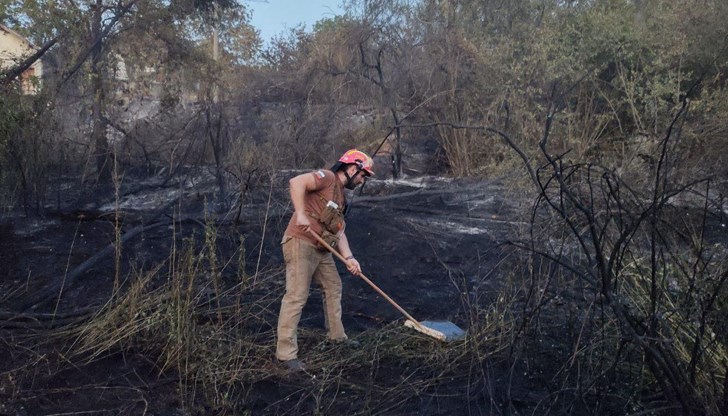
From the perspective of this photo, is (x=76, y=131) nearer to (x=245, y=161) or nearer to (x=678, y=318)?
(x=245, y=161)

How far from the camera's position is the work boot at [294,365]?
504cm

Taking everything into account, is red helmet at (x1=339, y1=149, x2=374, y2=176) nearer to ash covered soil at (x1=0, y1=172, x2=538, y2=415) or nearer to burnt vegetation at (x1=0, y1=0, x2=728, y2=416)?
burnt vegetation at (x1=0, y1=0, x2=728, y2=416)

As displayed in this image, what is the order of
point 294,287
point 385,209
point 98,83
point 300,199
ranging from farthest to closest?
point 98,83 < point 385,209 < point 294,287 < point 300,199

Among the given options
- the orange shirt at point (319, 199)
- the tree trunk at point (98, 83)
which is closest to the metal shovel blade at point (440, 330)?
the orange shirt at point (319, 199)

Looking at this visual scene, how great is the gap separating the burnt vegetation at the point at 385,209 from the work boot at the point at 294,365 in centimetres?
5

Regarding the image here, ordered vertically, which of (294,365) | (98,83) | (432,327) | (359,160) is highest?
(98,83)

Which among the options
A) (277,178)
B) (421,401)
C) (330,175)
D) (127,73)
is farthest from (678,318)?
(127,73)

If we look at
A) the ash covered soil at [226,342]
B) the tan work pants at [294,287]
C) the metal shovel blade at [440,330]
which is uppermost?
the tan work pants at [294,287]

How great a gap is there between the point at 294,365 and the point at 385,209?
5856 millimetres

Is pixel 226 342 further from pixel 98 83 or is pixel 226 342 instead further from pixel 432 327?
pixel 98 83

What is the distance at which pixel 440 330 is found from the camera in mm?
5402

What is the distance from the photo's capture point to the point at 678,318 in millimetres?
3975

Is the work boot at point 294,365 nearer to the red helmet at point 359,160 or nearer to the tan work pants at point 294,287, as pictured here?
the tan work pants at point 294,287

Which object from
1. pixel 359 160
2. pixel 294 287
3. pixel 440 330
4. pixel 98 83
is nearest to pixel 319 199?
pixel 359 160
